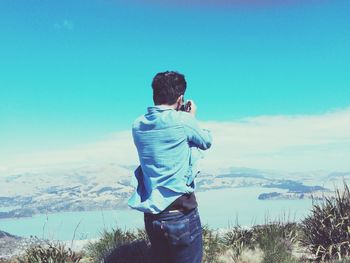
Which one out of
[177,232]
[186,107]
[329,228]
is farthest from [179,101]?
[329,228]

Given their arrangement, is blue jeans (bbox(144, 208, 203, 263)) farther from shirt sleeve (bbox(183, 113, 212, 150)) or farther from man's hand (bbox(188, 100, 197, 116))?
man's hand (bbox(188, 100, 197, 116))

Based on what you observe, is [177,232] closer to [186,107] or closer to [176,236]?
[176,236]

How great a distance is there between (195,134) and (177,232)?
2.24 ft

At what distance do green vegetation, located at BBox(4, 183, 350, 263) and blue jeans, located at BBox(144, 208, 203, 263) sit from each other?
432 centimetres

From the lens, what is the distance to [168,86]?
312cm

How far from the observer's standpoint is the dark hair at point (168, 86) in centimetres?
312

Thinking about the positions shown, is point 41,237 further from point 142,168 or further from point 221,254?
point 142,168

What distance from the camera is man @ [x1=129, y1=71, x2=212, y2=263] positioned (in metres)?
2.90

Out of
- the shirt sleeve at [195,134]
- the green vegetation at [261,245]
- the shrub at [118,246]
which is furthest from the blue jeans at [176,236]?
the shrub at [118,246]

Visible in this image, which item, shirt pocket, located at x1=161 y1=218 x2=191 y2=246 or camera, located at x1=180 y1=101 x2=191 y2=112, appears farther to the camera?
camera, located at x1=180 y1=101 x2=191 y2=112

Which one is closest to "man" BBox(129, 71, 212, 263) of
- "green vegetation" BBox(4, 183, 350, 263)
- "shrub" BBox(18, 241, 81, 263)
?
"green vegetation" BBox(4, 183, 350, 263)

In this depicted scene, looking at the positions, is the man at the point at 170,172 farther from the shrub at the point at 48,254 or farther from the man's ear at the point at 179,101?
the shrub at the point at 48,254

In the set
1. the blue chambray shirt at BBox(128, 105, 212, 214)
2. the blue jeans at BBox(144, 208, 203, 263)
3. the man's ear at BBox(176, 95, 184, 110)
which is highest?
the man's ear at BBox(176, 95, 184, 110)

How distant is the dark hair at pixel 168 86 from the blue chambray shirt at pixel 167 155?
68 millimetres
